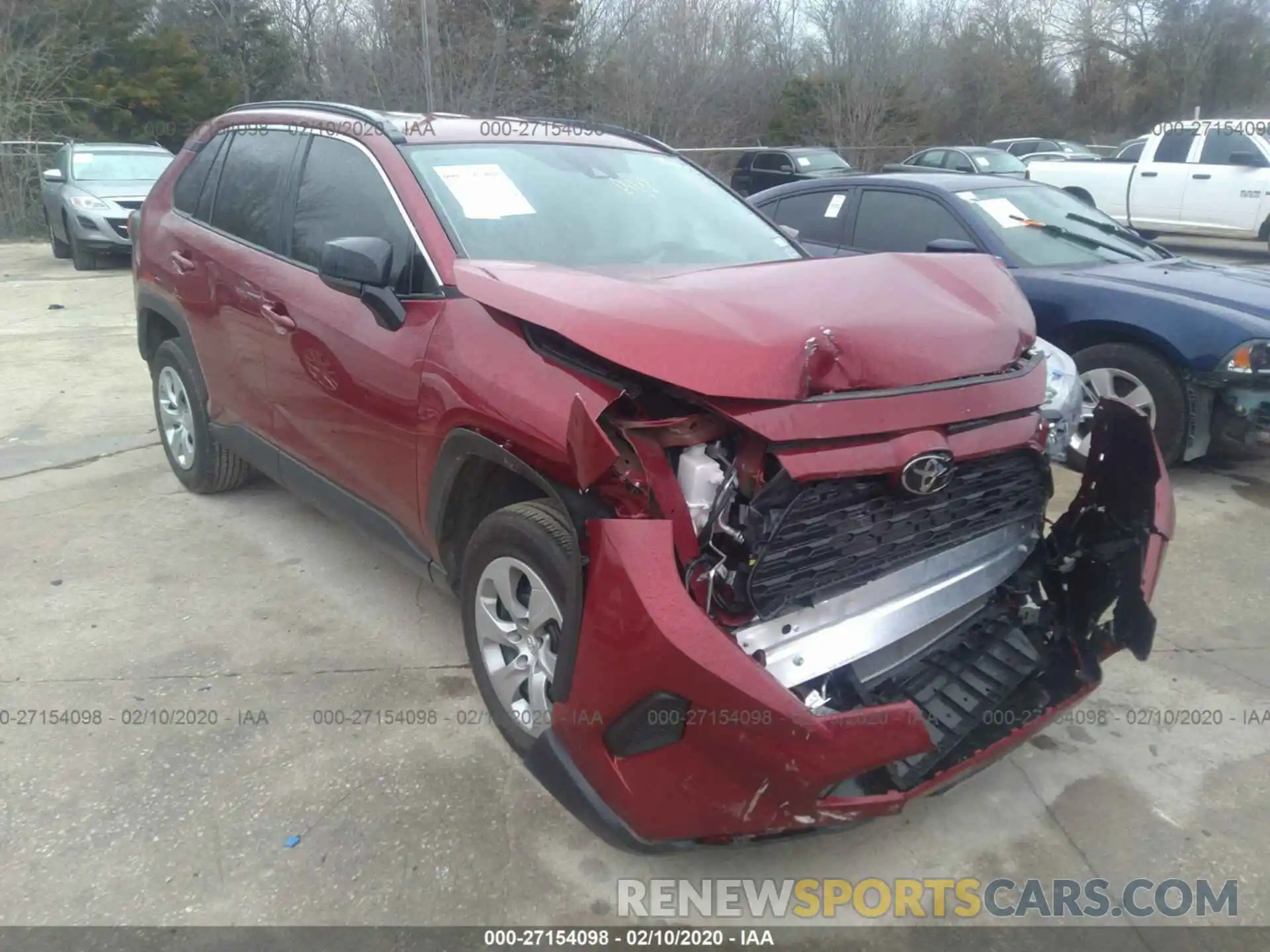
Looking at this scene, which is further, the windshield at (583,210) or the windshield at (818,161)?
the windshield at (818,161)

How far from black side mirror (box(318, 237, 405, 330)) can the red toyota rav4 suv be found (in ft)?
0.04

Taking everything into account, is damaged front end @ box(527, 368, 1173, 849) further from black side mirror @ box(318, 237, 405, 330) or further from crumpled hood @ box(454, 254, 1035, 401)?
black side mirror @ box(318, 237, 405, 330)

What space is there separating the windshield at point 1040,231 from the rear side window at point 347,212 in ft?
13.1

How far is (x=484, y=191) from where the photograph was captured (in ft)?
11.2

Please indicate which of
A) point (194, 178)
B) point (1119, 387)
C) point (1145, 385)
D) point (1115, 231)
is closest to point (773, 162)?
point (1115, 231)

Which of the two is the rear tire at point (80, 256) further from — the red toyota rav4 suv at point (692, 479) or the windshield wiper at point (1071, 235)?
the windshield wiper at point (1071, 235)

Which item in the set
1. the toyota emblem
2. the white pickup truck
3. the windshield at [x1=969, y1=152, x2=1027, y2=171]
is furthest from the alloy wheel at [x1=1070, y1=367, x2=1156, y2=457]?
the windshield at [x1=969, y1=152, x2=1027, y2=171]

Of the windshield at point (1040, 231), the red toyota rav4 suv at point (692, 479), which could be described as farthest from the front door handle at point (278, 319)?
the windshield at point (1040, 231)

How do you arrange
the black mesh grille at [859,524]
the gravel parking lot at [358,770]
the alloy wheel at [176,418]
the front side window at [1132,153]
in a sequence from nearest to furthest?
the black mesh grille at [859,524], the gravel parking lot at [358,770], the alloy wheel at [176,418], the front side window at [1132,153]

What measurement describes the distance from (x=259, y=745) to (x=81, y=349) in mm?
6901

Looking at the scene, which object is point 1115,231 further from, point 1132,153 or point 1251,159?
point 1132,153

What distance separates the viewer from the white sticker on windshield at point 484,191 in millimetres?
3336

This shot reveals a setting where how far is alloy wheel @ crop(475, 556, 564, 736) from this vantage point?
2.67m

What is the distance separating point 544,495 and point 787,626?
83 centimetres
